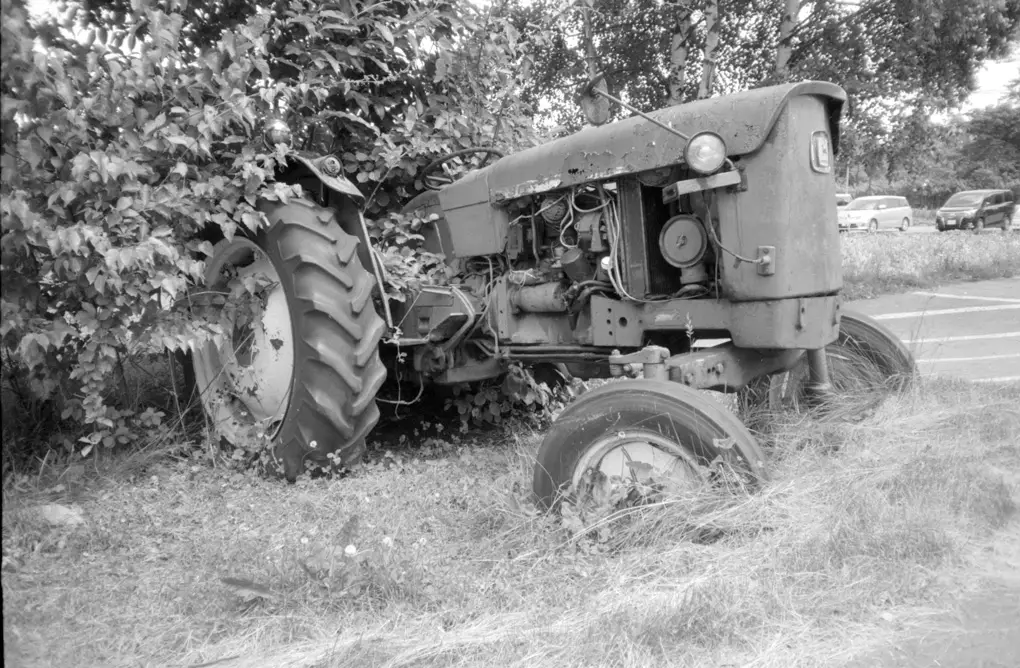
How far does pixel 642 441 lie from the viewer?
307cm

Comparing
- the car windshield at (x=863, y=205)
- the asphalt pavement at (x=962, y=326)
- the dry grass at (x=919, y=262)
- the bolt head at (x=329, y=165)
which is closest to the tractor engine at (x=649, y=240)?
the bolt head at (x=329, y=165)

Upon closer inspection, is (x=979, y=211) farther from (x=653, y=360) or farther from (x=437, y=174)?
(x=653, y=360)

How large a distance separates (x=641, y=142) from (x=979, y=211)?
2950cm

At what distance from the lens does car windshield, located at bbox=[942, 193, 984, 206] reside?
28562mm

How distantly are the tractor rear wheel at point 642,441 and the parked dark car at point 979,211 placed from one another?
2916 centimetres

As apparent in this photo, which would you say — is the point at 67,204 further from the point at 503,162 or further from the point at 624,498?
the point at 624,498

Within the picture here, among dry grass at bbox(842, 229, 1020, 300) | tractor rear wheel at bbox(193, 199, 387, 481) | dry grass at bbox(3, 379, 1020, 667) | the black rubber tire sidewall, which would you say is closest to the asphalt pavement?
dry grass at bbox(842, 229, 1020, 300)

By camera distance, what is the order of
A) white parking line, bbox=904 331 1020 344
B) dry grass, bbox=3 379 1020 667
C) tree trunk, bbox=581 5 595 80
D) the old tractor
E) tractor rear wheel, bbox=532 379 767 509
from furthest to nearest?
tree trunk, bbox=581 5 595 80, white parking line, bbox=904 331 1020 344, the old tractor, tractor rear wheel, bbox=532 379 767 509, dry grass, bbox=3 379 1020 667

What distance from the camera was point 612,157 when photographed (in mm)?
3742

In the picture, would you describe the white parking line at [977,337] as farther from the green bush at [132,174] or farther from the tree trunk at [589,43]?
the tree trunk at [589,43]

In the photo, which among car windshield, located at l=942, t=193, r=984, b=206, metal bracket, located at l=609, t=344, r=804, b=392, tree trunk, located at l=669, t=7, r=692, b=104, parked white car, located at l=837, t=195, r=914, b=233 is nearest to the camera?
metal bracket, located at l=609, t=344, r=804, b=392

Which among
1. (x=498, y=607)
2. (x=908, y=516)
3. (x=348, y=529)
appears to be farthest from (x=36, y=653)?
(x=908, y=516)

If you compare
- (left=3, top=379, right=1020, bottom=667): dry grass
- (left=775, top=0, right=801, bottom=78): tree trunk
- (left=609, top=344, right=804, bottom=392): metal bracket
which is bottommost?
(left=3, top=379, right=1020, bottom=667): dry grass

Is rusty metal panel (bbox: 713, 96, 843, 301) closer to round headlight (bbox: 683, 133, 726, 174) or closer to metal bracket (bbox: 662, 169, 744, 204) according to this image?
metal bracket (bbox: 662, 169, 744, 204)
